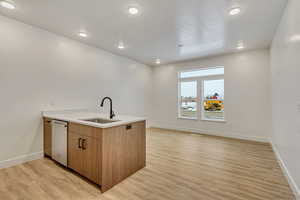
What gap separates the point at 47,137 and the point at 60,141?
1.99ft

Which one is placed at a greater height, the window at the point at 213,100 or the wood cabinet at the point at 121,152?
the window at the point at 213,100

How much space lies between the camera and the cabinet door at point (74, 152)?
7.18ft

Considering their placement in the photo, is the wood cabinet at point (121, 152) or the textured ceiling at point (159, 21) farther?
the textured ceiling at point (159, 21)

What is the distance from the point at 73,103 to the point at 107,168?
7.25ft

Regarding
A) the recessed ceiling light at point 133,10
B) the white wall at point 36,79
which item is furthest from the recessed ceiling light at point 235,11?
the white wall at point 36,79

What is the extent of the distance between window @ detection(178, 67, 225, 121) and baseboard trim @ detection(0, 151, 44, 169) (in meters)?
4.63

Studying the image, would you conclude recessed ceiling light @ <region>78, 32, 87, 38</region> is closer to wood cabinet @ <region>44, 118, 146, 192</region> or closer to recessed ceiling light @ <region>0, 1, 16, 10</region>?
recessed ceiling light @ <region>0, 1, 16, 10</region>

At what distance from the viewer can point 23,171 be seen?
240 centimetres

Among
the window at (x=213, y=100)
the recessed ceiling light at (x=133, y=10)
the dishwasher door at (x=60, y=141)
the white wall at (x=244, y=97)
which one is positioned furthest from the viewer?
the window at (x=213, y=100)

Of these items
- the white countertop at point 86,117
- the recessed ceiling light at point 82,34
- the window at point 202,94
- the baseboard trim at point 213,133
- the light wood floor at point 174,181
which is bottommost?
the light wood floor at point 174,181

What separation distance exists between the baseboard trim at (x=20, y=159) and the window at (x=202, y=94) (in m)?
4.63

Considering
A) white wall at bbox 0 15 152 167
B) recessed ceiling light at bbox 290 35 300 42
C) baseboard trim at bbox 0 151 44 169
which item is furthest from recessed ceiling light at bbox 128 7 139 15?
baseboard trim at bbox 0 151 44 169

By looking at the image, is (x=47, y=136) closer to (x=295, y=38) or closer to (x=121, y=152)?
(x=121, y=152)

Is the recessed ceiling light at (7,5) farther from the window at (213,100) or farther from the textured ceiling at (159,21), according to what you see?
the window at (213,100)
